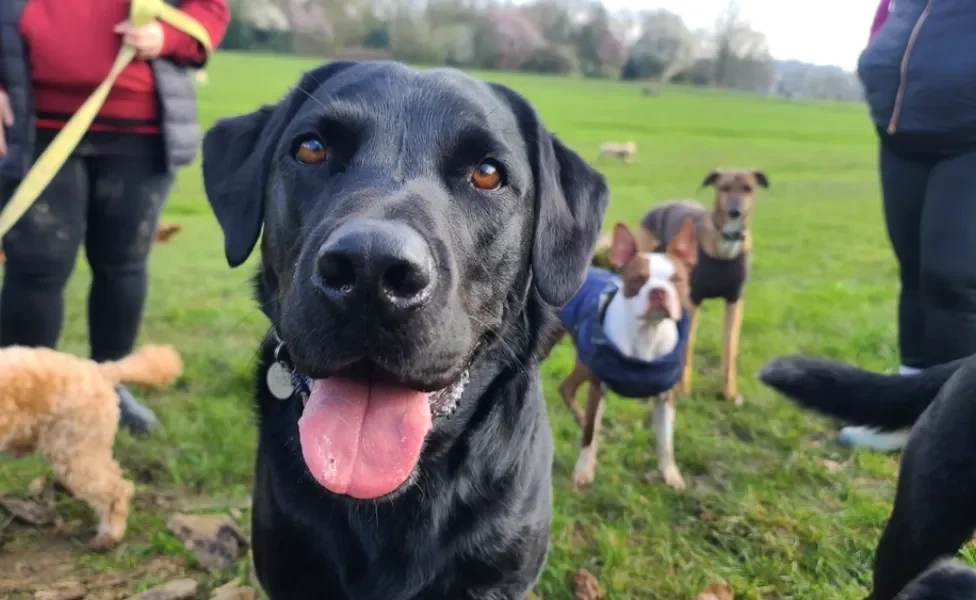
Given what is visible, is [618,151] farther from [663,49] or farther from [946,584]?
[663,49]

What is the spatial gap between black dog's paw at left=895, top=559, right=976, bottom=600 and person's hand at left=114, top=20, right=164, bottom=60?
2.93 m

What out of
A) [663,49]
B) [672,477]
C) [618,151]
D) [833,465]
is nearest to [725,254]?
[833,465]

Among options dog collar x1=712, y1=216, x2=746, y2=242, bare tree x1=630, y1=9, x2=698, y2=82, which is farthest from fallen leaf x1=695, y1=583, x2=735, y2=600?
bare tree x1=630, y1=9, x2=698, y2=82

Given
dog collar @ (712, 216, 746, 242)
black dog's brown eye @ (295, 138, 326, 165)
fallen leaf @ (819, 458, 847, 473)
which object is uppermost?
black dog's brown eye @ (295, 138, 326, 165)

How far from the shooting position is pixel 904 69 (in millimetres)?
2975

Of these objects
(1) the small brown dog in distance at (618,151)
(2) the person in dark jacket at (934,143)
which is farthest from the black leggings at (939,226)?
(1) the small brown dog in distance at (618,151)

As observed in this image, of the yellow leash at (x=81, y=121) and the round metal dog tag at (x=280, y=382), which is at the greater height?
the yellow leash at (x=81, y=121)

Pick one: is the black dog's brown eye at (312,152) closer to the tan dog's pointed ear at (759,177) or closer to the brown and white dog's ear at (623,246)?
the brown and white dog's ear at (623,246)

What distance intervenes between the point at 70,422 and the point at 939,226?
3325 millimetres

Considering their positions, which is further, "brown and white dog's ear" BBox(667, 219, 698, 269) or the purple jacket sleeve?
"brown and white dog's ear" BBox(667, 219, 698, 269)

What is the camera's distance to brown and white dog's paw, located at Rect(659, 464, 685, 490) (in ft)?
11.5

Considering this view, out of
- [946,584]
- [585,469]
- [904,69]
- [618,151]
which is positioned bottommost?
[618,151]

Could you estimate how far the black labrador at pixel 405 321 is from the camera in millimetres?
1630

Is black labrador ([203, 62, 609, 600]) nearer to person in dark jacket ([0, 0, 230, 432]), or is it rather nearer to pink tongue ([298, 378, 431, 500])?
pink tongue ([298, 378, 431, 500])
